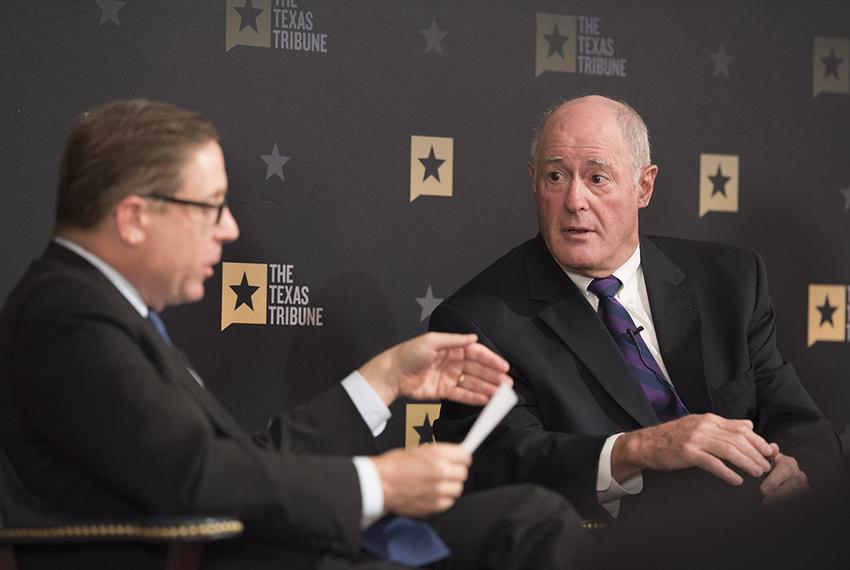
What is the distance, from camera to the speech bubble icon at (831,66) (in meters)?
4.49

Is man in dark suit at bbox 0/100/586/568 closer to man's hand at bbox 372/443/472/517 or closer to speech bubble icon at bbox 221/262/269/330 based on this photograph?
man's hand at bbox 372/443/472/517

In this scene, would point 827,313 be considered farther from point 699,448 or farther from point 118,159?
point 118,159

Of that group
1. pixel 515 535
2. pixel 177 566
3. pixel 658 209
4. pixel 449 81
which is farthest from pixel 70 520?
pixel 658 209

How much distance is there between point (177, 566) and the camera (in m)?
2.02

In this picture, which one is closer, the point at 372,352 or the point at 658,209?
the point at 372,352

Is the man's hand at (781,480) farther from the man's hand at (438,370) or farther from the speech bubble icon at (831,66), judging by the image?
the speech bubble icon at (831,66)

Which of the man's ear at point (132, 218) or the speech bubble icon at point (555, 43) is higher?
the speech bubble icon at point (555, 43)

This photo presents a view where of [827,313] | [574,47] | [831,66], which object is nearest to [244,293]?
[574,47]

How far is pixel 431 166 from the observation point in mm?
3998

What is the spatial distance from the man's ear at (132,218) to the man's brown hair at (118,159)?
1 centimetres

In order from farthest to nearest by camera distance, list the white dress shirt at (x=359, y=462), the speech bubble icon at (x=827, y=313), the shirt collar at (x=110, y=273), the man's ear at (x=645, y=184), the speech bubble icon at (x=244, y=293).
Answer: the speech bubble icon at (x=827, y=313) < the speech bubble icon at (x=244, y=293) < the man's ear at (x=645, y=184) < the shirt collar at (x=110, y=273) < the white dress shirt at (x=359, y=462)

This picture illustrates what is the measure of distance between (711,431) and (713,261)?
811mm

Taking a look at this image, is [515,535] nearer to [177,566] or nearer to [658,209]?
[177,566]

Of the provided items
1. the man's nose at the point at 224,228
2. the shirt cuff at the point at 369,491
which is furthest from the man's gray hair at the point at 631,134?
the shirt cuff at the point at 369,491
